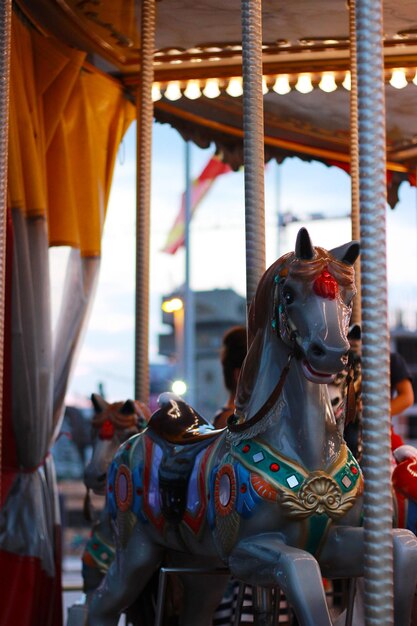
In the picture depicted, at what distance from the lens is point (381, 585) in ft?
5.97

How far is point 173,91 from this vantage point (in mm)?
4891

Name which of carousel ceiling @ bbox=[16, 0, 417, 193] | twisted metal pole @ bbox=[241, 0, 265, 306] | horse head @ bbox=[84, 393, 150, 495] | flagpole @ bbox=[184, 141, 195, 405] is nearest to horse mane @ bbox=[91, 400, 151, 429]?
horse head @ bbox=[84, 393, 150, 495]

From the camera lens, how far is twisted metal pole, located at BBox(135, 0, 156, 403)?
3705mm

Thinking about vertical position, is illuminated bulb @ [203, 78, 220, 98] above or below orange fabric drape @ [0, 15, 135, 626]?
above

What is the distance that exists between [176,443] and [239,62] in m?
2.46

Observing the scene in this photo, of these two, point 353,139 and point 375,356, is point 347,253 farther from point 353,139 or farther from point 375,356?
point 353,139

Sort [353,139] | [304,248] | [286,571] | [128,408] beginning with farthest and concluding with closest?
[353,139]
[128,408]
[304,248]
[286,571]

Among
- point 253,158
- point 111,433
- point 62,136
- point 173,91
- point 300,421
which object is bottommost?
point 111,433

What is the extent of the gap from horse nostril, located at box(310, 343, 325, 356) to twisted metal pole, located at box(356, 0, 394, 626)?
0.55 ft

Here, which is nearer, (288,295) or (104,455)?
(288,295)

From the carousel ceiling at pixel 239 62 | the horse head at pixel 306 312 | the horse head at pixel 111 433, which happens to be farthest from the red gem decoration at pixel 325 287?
the carousel ceiling at pixel 239 62

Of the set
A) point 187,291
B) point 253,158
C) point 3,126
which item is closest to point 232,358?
point 253,158

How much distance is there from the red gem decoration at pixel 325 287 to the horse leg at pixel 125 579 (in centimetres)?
107

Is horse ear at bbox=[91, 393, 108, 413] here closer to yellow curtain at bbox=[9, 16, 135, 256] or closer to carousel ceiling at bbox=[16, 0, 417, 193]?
yellow curtain at bbox=[9, 16, 135, 256]
